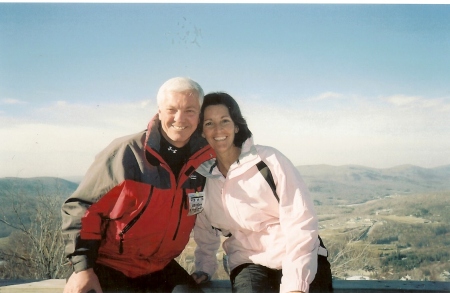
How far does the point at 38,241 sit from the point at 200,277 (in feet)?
16.0

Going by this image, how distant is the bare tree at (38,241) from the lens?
5770 mm

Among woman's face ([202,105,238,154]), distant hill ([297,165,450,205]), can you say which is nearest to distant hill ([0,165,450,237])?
distant hill ([297,165,450,205])

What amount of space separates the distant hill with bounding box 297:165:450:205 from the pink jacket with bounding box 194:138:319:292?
6.25 ft

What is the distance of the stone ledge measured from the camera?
2271 millimetres

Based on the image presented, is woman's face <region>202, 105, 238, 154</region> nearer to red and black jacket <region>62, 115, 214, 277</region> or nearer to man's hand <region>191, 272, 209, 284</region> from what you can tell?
red and black jacket <region>62, 115, 214, 277</region>

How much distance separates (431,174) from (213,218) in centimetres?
239

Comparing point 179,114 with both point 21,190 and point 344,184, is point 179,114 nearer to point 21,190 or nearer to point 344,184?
point 21,190

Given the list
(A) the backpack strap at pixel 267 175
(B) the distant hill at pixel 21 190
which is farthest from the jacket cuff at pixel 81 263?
(B) the distant hill at pixel 21 190

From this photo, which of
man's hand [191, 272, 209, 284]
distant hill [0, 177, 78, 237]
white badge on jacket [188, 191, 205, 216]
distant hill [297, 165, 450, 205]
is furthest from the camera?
distant hill [297, 165, 450, 205]

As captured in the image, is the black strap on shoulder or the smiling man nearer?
the smiling man

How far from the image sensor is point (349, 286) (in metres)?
2.34

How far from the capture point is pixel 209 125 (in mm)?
2264

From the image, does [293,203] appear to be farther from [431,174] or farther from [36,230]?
[36,230]

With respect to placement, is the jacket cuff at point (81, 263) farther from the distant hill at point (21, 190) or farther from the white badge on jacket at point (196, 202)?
the distant hill at point (21, 190)
